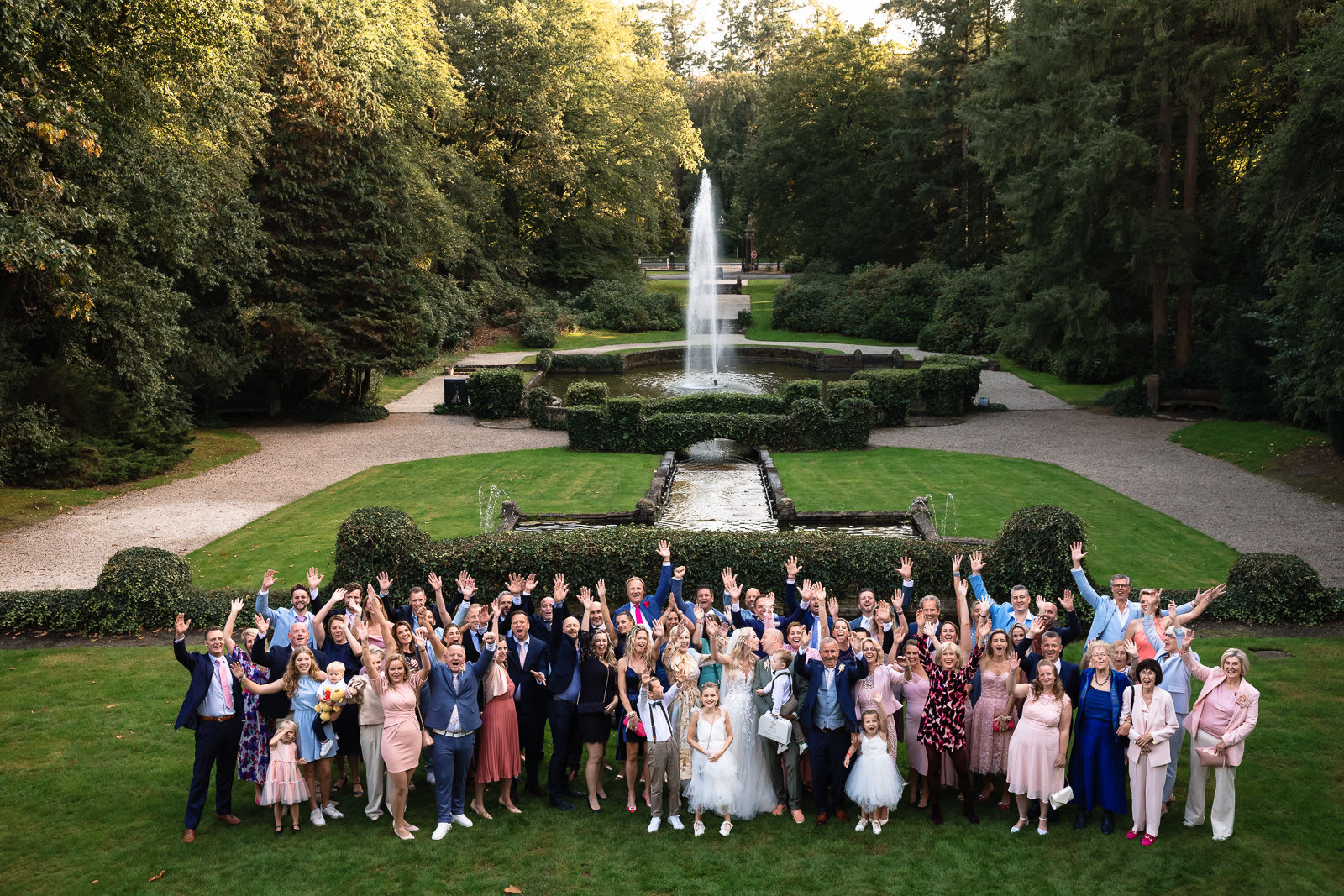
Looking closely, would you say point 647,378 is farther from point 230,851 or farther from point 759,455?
point 230,851

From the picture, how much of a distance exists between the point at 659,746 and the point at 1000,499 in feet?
42.3

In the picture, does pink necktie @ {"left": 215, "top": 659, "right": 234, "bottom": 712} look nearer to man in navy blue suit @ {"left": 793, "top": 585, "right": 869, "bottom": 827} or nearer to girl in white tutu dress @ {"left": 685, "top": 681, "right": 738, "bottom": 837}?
girl in white tutu dress @ {"left": 685, "top": 681, "right": 738, "bottom": 837}

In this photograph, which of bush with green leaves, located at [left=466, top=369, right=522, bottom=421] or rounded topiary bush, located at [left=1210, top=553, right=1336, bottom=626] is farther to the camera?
bush with green leaves, located at [left=466, top=369, right=522, bottom=421]

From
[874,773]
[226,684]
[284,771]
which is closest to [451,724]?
[284,771]

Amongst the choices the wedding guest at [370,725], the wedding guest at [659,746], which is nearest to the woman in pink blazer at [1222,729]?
the wedding guest at [659,746]

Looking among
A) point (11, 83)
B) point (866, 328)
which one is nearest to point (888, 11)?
point (866, 328)

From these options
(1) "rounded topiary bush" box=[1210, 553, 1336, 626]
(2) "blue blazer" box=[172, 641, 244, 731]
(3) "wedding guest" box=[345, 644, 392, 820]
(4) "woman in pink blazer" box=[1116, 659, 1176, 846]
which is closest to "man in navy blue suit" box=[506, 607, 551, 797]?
(3) "wedding guest" box=[345, 644, 392, 820]

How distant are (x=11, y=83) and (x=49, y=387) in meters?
7.23

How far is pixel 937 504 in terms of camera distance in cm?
1875

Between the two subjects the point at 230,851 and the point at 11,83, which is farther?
the point at 11,83

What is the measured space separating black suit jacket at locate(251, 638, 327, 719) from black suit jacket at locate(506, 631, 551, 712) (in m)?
1.50

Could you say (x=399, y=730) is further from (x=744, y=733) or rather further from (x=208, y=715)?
(x=744, y=733)

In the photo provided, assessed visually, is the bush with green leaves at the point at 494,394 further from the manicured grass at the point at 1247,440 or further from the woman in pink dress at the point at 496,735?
the woman in pink dress at the point at 496,735

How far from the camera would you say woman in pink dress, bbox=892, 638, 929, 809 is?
805 cm
